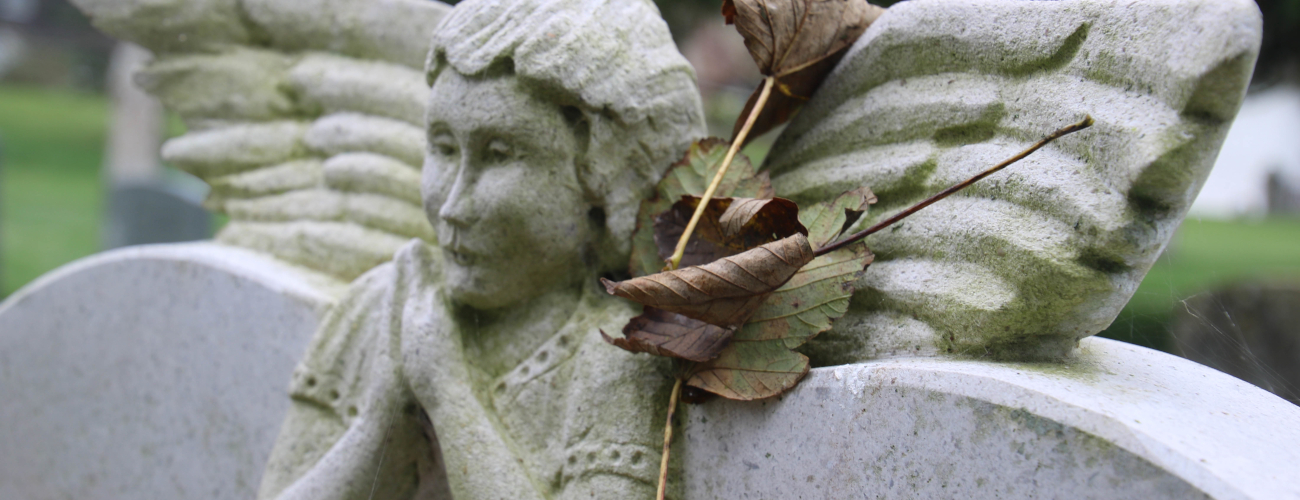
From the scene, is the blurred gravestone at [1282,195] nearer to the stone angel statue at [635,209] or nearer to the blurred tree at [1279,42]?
the blurred tree at [1279,42]

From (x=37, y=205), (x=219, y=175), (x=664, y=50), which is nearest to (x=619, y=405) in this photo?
(x=664, y=50)

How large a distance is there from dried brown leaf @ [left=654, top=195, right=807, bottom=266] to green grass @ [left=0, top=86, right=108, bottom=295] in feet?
17.6

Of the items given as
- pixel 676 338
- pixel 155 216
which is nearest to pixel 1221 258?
pixel 676 338

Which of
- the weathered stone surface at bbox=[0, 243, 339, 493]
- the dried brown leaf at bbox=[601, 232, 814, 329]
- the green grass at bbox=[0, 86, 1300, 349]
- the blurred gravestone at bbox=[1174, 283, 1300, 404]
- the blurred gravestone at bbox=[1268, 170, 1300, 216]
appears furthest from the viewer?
the blurred gravestone at bbox=[1268, 170, 1300, 216]

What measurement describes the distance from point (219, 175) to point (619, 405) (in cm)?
135

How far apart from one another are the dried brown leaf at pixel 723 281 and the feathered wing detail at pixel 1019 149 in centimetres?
18

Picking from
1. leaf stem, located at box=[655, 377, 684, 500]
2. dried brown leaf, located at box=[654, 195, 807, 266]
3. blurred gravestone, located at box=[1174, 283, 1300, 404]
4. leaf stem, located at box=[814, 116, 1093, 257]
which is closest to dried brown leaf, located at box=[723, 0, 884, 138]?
dried brown leaf, located at box=[654, 195, 807, 266]

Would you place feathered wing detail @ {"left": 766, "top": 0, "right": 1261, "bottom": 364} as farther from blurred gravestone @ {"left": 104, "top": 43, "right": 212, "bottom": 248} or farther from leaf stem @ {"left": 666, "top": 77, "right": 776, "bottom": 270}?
blurred gravestone @ {"left": 104, "top": 43, "right": 212, "bottom": 248}

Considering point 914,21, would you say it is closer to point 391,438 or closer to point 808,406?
point 808,406

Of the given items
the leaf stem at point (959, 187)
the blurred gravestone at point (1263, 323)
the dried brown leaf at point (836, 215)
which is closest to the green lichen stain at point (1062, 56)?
the leaf stem at point (959, 187)

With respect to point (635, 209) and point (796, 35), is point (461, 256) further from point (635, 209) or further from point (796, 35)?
point (796, 35)

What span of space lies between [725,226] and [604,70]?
11.6 inches

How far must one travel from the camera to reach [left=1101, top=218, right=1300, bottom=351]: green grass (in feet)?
12.5

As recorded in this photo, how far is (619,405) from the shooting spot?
1.28 metres
